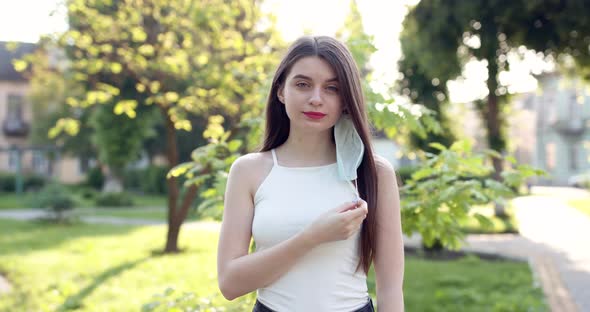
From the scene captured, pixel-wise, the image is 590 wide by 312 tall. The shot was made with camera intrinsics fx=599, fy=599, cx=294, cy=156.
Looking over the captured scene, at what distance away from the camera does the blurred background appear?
3883 millimetres

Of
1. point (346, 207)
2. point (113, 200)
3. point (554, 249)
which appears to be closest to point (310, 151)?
point (346, 207)

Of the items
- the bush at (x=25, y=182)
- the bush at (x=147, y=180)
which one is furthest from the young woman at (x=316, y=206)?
the bush at (x=25, y=182)

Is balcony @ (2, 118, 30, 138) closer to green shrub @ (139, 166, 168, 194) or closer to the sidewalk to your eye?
green shrub @ (139, 166, 168, 194)

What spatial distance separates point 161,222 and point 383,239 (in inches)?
635

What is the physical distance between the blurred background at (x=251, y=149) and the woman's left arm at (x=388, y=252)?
5.45 ft

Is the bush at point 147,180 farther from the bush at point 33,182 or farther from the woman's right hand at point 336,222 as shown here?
the woman's right hand at point 336,222

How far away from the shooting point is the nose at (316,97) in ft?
6.22

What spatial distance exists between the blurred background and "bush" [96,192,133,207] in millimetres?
2154

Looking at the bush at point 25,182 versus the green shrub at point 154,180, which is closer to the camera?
the green shrub at point 154,180

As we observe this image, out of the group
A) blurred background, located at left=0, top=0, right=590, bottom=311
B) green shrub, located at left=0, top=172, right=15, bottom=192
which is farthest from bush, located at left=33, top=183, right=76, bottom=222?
green shrub, located at left=0, top=172, right=15, bottom=192

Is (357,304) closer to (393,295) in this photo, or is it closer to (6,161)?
(393,295)

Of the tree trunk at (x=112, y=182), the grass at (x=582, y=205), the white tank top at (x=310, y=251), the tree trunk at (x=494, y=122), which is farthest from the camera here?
the tree trunk at (x=112, y=182)

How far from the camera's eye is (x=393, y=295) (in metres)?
1.92

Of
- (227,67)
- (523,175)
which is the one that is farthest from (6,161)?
(523,175)
